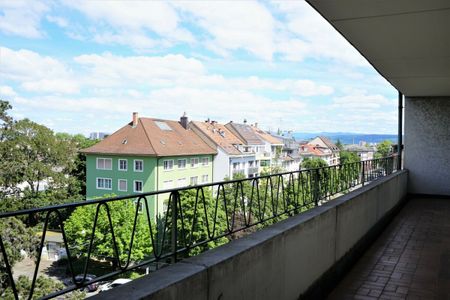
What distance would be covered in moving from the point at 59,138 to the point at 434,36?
35168 millimetres

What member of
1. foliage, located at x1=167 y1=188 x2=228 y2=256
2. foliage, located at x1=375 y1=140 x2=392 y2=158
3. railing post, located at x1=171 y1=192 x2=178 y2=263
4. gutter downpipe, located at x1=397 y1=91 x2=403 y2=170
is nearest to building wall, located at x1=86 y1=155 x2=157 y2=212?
foliage, located at x1=375 y1=140 x2=392 y2=158

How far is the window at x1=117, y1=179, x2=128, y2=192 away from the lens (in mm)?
27297

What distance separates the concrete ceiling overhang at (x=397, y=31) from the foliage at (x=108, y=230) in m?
1.81

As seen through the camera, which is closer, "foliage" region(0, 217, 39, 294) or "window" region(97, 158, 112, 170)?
"foliage" region(0, 217, 39, 294)

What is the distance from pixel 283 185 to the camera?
3262 mm

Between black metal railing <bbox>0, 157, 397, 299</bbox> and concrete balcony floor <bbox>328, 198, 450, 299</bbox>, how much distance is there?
0.83 meters

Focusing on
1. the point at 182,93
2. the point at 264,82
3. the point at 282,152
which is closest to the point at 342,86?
the point at 264,82

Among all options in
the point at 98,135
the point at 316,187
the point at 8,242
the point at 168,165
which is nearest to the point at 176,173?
the point at 168,165

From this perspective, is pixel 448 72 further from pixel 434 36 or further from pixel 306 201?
pixel 306 201

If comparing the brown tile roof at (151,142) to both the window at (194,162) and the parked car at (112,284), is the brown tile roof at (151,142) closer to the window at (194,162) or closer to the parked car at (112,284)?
the window at (194,162)

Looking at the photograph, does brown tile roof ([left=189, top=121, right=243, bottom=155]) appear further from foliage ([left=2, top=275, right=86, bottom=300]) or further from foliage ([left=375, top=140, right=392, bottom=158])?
foliage ([left=2, top=275, right=86, bottom=300])

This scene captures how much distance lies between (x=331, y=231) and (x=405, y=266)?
1.13 meters

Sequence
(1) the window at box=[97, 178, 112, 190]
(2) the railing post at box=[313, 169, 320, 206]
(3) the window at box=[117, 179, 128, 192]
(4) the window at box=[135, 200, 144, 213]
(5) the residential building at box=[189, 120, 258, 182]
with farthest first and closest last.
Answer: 1. (5) the residential building at box=[189, 120, 258, 182]
2. (3) the window at box=[117, 179, 128, 192]
3. (1) the window at box=[97, 178, 112, 190]
4. (2) the railing post at box=[313, 169, 320, 206]
5. (4) the window at box=[135, 200, 144, 213]

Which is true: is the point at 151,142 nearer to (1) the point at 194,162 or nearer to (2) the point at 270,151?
(1) the point at 194,162
